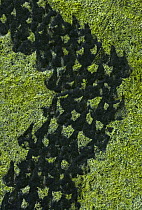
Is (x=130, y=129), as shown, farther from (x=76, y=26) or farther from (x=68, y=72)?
(x=76, y=26)

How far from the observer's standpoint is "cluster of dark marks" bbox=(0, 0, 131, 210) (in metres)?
1.87

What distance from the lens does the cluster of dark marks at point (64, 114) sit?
6.12 feet

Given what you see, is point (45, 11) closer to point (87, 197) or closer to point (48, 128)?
point (48, 128)

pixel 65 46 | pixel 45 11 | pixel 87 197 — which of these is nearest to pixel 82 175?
pixel 87 197

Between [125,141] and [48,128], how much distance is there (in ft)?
1.40

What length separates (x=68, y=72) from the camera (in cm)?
188

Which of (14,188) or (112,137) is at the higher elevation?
(112,137)

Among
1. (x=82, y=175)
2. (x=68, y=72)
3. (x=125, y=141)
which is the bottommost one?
(x=82, y=175)

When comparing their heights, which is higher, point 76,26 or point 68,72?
point 76,26

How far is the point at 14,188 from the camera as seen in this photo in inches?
74.6

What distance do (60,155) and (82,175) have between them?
0.53 feet

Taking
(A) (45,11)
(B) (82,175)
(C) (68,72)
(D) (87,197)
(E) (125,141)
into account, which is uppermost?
(A) (45,11)

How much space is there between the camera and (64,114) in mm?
1895

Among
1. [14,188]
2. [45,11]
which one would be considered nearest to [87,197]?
[14,188]
